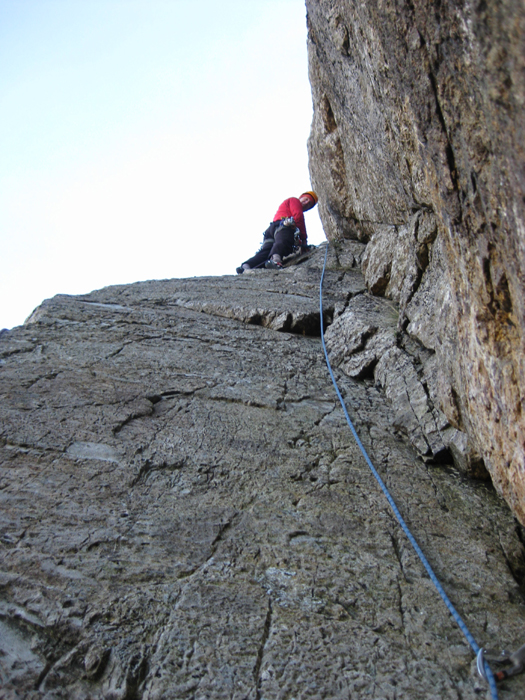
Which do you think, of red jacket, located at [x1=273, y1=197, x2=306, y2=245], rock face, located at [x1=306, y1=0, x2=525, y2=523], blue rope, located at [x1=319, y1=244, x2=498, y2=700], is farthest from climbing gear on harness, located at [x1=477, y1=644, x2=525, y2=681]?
red jacket, located at [x1=273, y1=197, x2=306, y2=245]

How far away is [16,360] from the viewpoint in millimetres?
3869

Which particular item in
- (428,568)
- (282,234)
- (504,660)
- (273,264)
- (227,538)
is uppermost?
(282,234)

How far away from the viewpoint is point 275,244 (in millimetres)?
8016

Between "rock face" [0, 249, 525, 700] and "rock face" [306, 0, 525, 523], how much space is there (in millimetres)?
225

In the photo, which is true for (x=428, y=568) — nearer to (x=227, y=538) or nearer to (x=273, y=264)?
(x=227, y=538)

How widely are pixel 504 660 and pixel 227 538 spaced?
51.0 inches

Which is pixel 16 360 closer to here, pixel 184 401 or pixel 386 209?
pixel 184 401

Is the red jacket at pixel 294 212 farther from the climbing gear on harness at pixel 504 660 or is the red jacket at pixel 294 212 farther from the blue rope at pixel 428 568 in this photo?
the climbing gear on harness at pixel 504 660

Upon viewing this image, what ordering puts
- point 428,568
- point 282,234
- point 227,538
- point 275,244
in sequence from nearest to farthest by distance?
point 428,568 → point 227,538 → point 275,244 → point 282,234

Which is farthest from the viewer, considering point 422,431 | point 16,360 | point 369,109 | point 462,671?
point 369,109

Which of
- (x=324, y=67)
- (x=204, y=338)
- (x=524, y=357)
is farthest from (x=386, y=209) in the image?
(x=524, y=357)

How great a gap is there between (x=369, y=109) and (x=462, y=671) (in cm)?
461

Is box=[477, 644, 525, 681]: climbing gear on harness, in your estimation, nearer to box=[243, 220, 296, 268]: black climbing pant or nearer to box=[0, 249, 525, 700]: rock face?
box=[0, 249, 525, 700]: rock face

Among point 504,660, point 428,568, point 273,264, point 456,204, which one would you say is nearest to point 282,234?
point 273,264
